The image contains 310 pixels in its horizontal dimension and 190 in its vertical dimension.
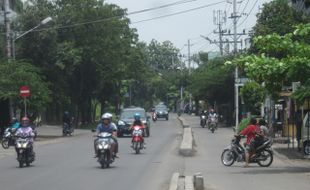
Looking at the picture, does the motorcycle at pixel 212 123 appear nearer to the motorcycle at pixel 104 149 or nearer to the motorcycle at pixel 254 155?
the motorcycle at pixel 254 155

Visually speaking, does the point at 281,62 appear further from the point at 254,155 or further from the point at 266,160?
the point at 266,160

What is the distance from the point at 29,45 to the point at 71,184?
34901 millimetres

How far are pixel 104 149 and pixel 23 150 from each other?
9.17 ft

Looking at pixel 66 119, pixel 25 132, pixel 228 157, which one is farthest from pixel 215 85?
pixel 25 132

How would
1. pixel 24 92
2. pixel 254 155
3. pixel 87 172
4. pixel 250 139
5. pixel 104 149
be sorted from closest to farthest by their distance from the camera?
pixel 87 172
pixel 104 149
pixel 254 155
pixel 250 139
pixel 24 92

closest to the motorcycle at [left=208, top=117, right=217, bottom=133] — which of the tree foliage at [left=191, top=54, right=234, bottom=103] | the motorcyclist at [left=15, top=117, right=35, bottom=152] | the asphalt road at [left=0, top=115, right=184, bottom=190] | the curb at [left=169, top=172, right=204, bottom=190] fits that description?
the tree foliage at [left=191, top=54, right=234, bottom=103]

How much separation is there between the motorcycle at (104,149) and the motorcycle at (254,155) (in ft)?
13.1

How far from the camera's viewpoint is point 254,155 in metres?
22.4

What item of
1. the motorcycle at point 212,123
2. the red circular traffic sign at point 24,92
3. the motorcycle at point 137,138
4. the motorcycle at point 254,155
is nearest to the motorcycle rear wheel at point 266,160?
the motorcycle at point 254,155

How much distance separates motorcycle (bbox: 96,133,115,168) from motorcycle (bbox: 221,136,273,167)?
4006 mm

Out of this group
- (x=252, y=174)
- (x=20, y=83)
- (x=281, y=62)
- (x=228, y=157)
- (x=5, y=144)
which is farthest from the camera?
(x=20, y=83)

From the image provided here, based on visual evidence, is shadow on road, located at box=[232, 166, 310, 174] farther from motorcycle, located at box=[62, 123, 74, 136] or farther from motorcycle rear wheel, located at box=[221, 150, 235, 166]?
motorcycle, located at box=[62, 123, 74, 136]

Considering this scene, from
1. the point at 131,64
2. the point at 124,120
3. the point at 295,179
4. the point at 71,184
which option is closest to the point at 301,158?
the point at 295,179

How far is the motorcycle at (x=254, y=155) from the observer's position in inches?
883
